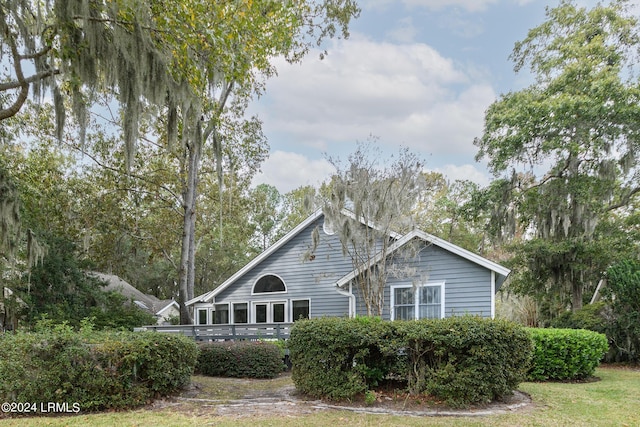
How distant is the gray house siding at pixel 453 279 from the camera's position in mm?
12289

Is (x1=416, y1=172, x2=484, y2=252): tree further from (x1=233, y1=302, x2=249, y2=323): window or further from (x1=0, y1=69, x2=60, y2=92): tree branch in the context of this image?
(x1=0, y1=69, x2=60, y2=92): tree branch

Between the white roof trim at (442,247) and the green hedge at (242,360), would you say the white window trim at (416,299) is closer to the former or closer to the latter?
the white roof trim at (442,247)

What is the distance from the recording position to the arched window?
624 inches

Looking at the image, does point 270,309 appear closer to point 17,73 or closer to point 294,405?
point 294,405

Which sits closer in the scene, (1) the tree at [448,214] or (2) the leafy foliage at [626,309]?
(2) the leafy foliage at [626,309]

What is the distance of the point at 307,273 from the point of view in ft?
50.4

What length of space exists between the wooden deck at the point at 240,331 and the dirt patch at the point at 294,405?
13.9 ft

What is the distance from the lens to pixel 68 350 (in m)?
6.41

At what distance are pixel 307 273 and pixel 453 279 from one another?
4944 millimetres

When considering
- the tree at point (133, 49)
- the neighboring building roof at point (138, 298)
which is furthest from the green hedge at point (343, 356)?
the neighboring building roof at point (138, 298)

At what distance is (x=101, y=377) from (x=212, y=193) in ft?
49.8

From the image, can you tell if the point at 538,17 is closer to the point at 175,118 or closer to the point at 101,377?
the point at 175,118

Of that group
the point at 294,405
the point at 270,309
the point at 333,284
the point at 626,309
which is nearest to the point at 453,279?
the point at 333,284

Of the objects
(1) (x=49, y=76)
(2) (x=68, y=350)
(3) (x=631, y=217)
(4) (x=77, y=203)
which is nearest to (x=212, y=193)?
(4) (x=77, y=203)
